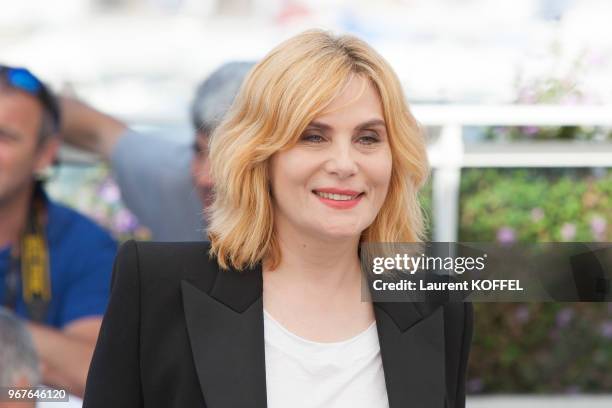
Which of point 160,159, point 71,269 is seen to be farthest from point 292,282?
point 160,159

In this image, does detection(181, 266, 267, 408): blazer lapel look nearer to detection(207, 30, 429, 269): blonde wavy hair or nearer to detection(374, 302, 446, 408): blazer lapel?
detection(207, 30, 429, 269): blonde wavy hair

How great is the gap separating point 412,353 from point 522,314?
2622mm

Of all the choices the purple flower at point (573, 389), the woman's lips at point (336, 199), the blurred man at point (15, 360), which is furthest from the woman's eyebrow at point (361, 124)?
the purple flower at point (573, 389)

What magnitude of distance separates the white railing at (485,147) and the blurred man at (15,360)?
85 cm

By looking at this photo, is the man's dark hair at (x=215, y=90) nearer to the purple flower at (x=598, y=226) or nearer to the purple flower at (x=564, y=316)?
the purple flower at (x=598, y=226)

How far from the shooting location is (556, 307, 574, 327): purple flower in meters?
4.21

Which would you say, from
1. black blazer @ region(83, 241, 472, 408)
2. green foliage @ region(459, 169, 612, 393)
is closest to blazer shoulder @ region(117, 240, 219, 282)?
black blazer @ region(83, 241, 472, 408)

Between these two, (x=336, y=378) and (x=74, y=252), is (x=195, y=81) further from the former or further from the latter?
(x=336, y=378)

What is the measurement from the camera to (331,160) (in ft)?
5.40

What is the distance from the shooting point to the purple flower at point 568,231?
13.4 feet

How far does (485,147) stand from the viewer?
4012 millimetres

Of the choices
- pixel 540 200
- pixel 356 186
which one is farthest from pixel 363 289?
pixel 540 200

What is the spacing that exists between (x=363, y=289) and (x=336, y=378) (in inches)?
8.8

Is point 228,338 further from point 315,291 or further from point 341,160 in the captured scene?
point 341,160
